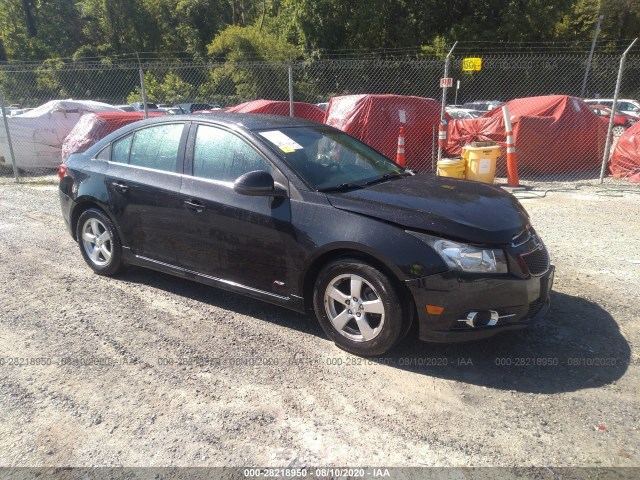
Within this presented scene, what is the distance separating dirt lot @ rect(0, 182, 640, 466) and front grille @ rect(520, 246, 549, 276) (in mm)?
585

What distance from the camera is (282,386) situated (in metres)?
3.12

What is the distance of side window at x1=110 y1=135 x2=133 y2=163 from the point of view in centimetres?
461

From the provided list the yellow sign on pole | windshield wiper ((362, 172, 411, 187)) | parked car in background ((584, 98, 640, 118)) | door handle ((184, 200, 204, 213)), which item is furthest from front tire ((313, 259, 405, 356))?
parked car in background ((584, 98, 640, 118))

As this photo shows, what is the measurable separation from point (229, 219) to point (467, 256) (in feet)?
5.77

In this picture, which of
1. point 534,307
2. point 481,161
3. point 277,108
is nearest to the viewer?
point 534,307

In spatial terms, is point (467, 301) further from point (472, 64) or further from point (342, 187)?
point (472, 64)

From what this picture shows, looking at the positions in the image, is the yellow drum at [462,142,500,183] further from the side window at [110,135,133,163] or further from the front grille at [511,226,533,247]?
the side window at [110,135,133,163]

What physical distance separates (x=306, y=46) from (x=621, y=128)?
64.2 ft

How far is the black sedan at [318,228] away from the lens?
123 inches

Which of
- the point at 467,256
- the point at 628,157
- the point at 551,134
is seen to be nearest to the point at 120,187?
the point at 467,256

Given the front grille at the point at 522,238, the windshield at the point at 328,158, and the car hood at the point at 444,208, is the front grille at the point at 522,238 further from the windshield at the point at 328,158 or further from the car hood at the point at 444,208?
the windshield at the point at 328,158

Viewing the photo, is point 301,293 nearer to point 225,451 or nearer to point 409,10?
point 225,451

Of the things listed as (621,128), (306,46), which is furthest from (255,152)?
(306,46)

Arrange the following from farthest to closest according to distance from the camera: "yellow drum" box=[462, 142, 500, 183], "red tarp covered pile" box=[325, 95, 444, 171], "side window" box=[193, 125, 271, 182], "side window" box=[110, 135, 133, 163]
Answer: "red tarp covered pile" box=[325, 95, 444, 171] → "yellow drum" box=[462, 142, 500, 183] → "side window" box=[110, 135, 133, 163] → "side window" box=[193, 125, 271, 182]
